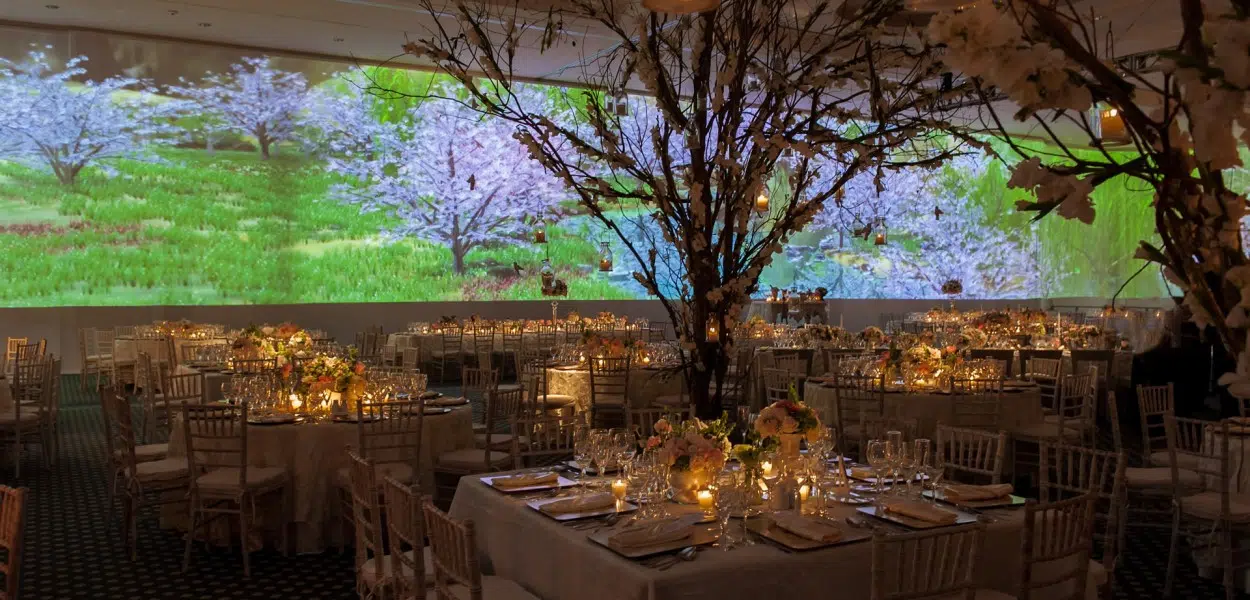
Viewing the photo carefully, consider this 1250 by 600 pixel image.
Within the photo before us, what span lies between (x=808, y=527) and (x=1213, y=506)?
2901mm

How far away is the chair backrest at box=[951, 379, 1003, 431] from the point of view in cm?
705

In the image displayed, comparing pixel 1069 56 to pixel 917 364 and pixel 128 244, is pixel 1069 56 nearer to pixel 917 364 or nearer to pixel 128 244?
pixel 917 364

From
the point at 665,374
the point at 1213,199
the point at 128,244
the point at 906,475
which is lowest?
the point at 906,475

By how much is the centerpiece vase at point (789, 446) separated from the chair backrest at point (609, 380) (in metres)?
4.67

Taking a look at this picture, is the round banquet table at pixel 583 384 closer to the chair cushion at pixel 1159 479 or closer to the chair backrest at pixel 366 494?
the chair cushion at pixel 1159 479

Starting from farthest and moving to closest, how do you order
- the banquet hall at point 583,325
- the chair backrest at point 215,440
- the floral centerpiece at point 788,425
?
the chair backrest at point 215,440 → the floral centerpiece at point 788,425 → the banquet hall at point 583,325

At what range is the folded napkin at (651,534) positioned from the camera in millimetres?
3176

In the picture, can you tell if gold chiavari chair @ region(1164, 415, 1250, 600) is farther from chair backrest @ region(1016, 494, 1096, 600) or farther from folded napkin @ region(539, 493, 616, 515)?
folded napkin @ region(539, 493, 616, 515)

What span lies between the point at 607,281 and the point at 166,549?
1420 cm

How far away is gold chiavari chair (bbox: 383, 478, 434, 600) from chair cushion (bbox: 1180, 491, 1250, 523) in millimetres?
3764

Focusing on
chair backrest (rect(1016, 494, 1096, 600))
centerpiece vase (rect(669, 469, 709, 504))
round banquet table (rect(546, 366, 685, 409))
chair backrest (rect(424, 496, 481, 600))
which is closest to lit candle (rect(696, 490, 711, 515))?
centerpiece vase (rect(669, 469, 709, 504))

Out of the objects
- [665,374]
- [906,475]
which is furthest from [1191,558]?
[665,374]

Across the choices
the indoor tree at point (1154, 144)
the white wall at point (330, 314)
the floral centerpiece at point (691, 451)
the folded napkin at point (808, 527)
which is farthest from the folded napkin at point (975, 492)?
the white wall at point (330, 314)

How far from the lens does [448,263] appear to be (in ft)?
61.1
